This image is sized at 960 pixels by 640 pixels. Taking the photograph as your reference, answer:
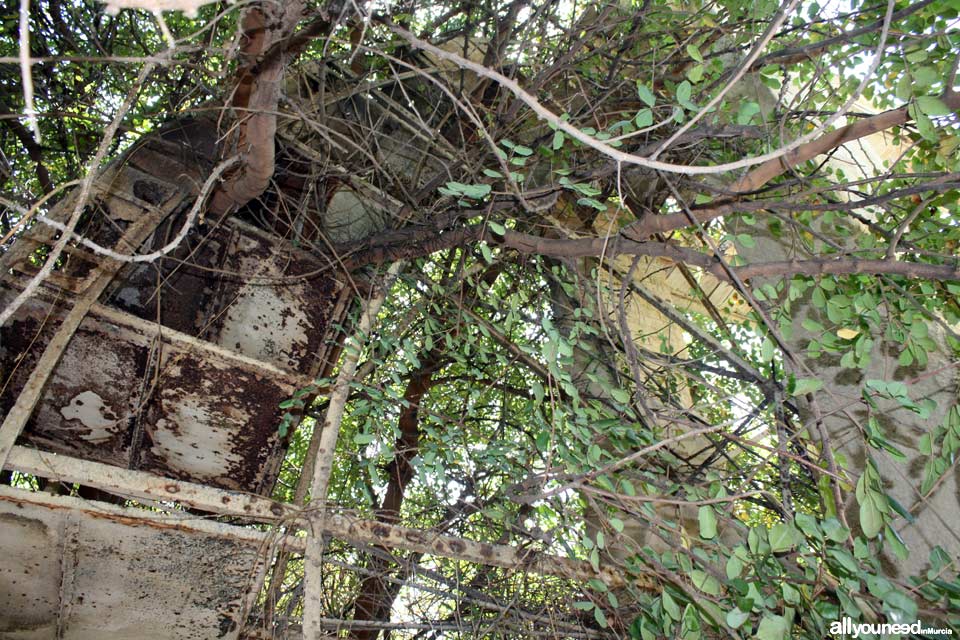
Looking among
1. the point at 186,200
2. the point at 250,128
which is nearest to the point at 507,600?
the point at 250,128

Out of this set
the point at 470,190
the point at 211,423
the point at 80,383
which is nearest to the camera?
the point at 470,190

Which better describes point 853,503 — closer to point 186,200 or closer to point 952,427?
point 952,427

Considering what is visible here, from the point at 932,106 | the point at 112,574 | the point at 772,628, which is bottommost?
the point at 112,574

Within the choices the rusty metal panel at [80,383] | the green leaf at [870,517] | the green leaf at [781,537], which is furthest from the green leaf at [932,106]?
the rusty metal panel at [80,383]

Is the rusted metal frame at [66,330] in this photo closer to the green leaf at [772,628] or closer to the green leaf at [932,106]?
the green leaf at [772,628]

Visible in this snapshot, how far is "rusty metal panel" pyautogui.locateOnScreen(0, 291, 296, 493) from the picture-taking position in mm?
2746

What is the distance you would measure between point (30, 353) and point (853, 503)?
3.80 meters

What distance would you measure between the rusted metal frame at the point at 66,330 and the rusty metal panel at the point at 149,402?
15 cm

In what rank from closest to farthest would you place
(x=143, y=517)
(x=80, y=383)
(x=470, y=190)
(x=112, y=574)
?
(x=470, y=190)
(x=143, y=517)
(x=112, y=574)
(x=80, y=383)

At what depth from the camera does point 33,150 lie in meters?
4.01

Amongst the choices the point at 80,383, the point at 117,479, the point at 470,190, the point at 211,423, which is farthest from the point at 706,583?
the point at 80,383

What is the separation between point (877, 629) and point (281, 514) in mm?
1838

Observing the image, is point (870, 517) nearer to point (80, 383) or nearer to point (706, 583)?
point (706, 583)

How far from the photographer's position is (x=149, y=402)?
294 centimetres
